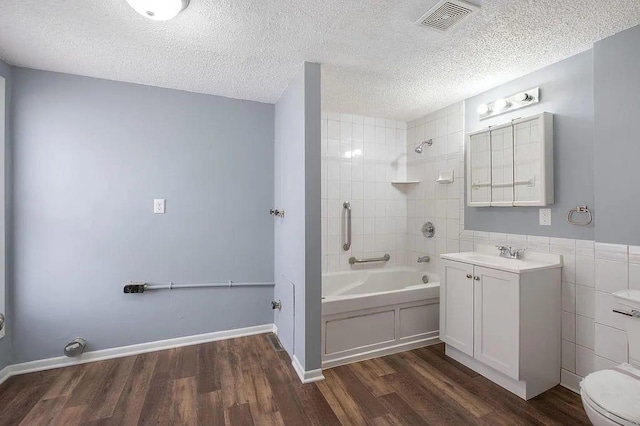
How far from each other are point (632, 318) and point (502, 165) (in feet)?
4.24

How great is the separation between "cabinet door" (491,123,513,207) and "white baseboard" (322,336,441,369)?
1376 millimetres

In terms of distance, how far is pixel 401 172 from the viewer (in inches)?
144

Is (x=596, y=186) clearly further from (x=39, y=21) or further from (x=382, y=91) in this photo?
(x=39, y=21)

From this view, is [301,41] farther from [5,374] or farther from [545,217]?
[5,374]

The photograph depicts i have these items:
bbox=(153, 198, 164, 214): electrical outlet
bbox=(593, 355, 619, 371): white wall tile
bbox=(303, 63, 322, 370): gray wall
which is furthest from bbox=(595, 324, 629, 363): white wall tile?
bbox=(153, 198, 164, 214): electrical outlet

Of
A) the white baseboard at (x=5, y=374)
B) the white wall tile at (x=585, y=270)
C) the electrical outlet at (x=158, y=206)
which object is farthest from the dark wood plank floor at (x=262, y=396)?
the electrical outlet at (x=158, y=206)

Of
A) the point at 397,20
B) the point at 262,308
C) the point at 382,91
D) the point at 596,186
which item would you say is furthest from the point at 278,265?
the point at 596,186

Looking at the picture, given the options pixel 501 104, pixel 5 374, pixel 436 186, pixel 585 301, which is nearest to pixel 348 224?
pixel 436 186

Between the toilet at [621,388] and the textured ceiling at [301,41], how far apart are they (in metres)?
1.61

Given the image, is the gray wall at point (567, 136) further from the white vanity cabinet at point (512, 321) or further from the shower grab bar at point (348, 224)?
the shower grab bar at point (348, 224)

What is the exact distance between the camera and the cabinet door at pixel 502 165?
2358mm

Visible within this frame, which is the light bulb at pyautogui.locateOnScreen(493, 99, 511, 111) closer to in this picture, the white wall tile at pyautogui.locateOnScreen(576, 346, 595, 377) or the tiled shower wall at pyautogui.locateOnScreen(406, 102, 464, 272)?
the tiled shower wall at pyautogui.locateOnScreen(406, 102, 464, 272)

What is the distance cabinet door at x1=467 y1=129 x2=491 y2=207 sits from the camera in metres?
2.54

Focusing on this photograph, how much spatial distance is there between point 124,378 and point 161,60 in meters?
2.33
